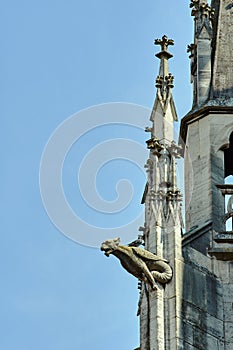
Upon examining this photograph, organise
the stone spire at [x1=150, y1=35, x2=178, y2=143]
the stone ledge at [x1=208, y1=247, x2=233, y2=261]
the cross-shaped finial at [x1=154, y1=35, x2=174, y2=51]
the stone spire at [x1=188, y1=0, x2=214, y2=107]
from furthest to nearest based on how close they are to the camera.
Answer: the stone spire at [x1=188, y1=0, x2=214, y2=107] < the cross-shaped finial at [x1=154, y1=35, x2=174, y2=51] < the stone spire at [x1=150, y1=35, x2=178, y2=143] < the stone ledge at [x1=208, y1=247, x2=233, y2=261]

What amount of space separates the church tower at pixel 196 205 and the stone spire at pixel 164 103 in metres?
0.01

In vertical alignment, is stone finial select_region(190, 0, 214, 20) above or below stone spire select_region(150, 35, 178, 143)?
above

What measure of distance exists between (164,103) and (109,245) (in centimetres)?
307

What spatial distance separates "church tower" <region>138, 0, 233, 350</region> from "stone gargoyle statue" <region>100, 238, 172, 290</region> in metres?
0.14

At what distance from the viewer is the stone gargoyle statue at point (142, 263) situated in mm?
20344

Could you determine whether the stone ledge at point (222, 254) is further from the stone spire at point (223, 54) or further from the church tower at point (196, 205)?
the stone spire at point (223, 54)

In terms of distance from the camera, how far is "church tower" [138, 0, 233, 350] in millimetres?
20234

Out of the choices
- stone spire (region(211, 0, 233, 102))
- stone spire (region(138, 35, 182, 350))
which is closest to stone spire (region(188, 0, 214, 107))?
stone spire (region(211, 0, 233, 102))

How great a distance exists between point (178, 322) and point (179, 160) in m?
3.47

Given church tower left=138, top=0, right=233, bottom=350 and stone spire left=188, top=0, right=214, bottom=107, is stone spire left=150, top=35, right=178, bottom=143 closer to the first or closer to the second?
church tower left=138, top=0, right=233, bottom=350

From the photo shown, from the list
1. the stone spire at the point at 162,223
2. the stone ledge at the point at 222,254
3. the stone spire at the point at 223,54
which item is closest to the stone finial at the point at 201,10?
the stone spire at the point at 223,54

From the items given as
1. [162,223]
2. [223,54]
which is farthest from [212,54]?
[162,223]

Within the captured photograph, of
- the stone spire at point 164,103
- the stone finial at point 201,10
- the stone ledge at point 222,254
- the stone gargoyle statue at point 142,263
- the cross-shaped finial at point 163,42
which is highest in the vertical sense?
the stone finial at point 201,10

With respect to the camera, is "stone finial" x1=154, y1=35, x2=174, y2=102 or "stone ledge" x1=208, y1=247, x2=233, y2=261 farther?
"stone finial" x1=154, y1=35, x2=174, y2=102
